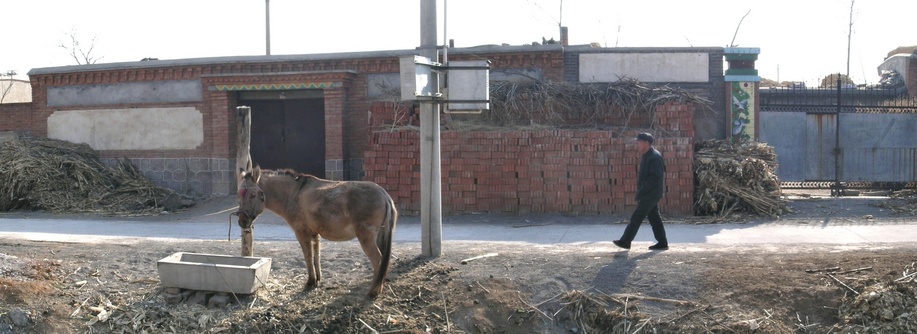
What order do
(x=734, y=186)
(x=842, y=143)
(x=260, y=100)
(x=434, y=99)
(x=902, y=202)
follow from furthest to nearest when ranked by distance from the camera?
1. (x=260, y=100)
2. (x=842, y=143)
3. (x=902, y=202)
4. (x=734, y=186)
5. (x=434, y=99)

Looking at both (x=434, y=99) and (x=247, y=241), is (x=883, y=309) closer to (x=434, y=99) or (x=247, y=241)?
(x=434, y=99)

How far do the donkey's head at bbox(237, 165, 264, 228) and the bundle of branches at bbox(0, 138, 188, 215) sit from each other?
418 inches

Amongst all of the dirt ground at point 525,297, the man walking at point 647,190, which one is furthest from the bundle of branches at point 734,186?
the man walking at point 647,190

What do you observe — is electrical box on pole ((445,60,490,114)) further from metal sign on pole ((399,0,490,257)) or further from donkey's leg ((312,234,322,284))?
donkey's leg ((312,234,322,284))

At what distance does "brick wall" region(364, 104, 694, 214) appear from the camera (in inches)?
615

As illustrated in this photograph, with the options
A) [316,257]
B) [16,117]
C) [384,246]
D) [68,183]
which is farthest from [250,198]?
[16,117]

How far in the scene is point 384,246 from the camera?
8.80 meters

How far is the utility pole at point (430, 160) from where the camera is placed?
10.5m

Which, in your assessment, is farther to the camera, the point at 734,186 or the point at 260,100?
the point at 260,100

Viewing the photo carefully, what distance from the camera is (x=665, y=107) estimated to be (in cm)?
1633

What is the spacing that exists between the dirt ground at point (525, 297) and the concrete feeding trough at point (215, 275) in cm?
15

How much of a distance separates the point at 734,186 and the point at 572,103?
3.57 m

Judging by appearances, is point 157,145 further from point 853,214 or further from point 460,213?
point 853,214

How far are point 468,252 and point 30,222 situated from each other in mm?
10306
